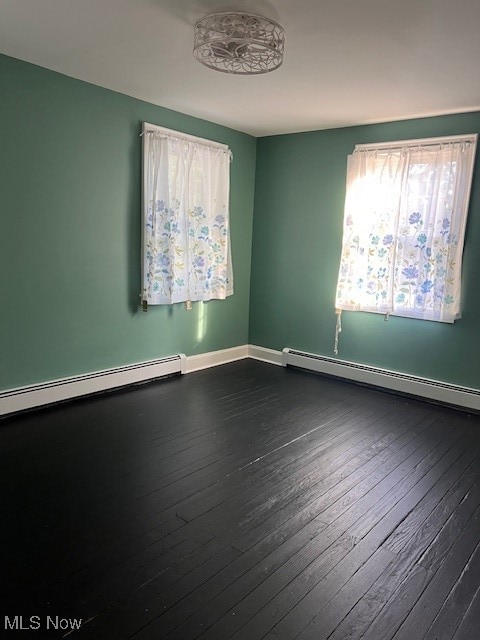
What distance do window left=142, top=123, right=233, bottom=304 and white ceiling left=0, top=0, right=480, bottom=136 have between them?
0.39 m

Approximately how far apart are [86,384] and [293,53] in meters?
2.72

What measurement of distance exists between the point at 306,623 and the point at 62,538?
1.09 m

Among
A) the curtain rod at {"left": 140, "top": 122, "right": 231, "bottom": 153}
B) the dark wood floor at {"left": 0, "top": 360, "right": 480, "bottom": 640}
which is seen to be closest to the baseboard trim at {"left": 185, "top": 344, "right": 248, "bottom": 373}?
the dark wood floor at {"left": 0, "top": 360, "right": 480, "bottom": 640}

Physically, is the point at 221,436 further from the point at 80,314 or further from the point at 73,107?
the point at 73,107

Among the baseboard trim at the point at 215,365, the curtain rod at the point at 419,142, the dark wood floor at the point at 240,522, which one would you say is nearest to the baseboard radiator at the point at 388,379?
the baseboard trim at the point at 215,365

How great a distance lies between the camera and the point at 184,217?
424cm

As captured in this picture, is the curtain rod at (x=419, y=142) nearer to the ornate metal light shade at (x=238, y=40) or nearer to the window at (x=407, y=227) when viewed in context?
the window at (x=407, y=227)

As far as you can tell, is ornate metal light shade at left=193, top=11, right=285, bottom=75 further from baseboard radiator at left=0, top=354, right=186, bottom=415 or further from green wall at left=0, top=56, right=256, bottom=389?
baseboard radiator at left=0, top=354, right=186, bottom=415

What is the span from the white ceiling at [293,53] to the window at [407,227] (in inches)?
13.7

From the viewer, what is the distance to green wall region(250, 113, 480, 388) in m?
3.90

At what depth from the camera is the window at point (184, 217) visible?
13.1 ft

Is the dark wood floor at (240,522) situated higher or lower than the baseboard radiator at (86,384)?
lower

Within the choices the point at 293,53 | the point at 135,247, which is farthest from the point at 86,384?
the point at 293,53

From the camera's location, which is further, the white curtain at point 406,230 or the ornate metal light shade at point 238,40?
the white curtain at point 406,230
